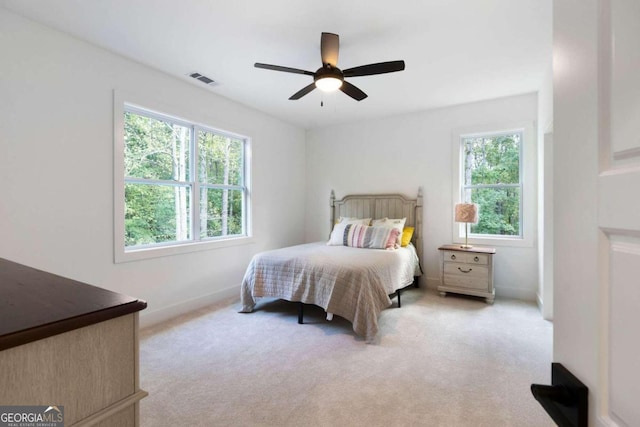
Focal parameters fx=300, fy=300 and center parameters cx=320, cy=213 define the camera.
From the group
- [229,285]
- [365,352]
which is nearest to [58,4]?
[229,285]

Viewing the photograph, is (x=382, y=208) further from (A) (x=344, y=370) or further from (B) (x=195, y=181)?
(A) (x=344, y=370)

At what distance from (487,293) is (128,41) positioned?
4693 mm

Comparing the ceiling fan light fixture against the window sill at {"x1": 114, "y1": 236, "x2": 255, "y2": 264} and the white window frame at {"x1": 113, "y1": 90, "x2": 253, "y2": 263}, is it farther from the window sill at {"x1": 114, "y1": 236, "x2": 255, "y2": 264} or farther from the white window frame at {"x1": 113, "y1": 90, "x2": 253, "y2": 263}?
the window sill at {"x1": 114, "y1": 236, "x2": 255, "y2": 264}

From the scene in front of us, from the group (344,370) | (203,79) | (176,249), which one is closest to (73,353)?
(344,370)

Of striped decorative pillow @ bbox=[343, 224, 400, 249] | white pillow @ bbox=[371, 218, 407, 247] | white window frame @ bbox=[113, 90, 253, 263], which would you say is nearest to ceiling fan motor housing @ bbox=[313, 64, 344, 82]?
white window frame @ bbox=[113, 90, 253, 263]

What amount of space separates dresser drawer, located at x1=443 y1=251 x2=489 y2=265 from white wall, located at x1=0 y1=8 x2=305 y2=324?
3.20 meters

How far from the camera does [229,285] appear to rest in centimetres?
412

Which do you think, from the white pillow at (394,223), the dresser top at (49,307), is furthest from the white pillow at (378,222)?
the dresser top at (49,307)

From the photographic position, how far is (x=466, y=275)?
152 inches

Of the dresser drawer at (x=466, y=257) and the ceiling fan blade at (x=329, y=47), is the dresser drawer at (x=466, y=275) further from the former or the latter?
the ceiling fan blade at (x=329, y=47)

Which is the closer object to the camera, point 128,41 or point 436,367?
point 436,367

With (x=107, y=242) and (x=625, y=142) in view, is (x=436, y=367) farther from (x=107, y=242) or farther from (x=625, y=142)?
(x=107, y=242)

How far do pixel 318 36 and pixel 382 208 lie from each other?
285cm

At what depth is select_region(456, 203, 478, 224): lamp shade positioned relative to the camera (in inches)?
151
